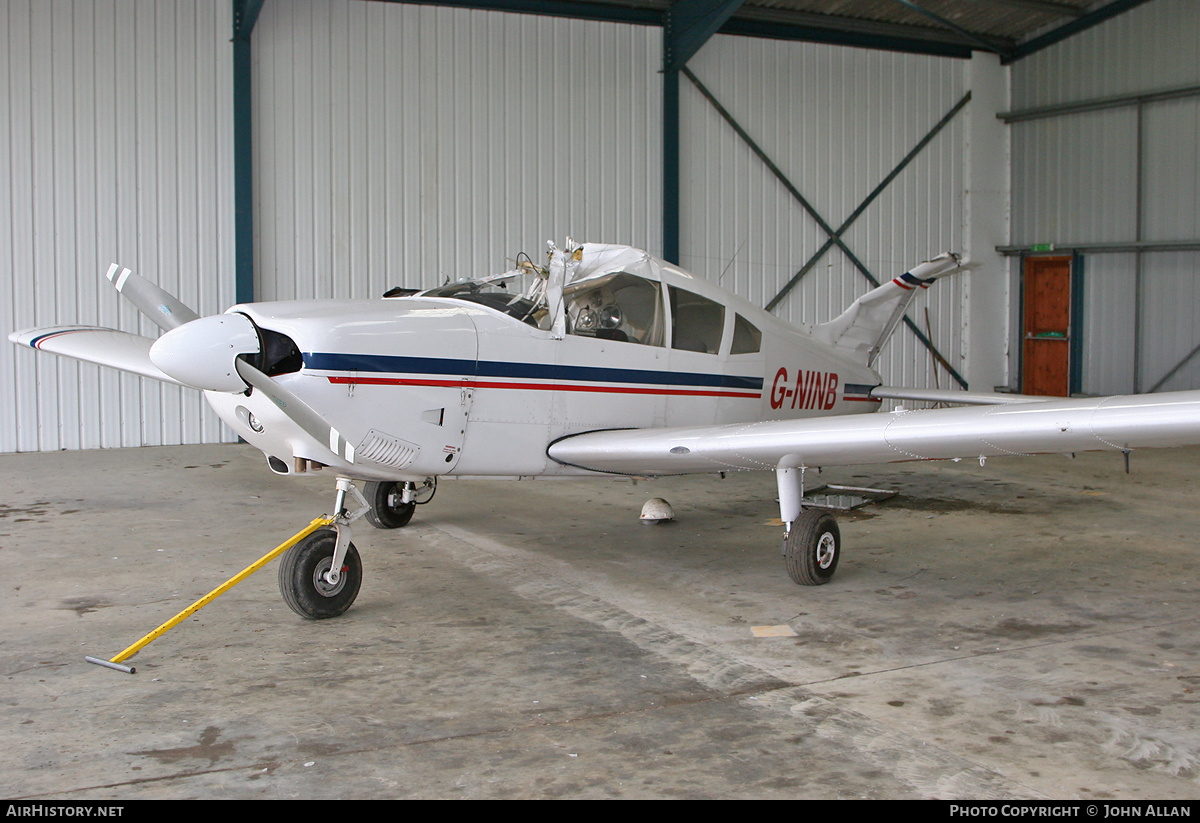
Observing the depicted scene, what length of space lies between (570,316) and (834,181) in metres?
10.7

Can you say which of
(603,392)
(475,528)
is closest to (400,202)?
(475,528)

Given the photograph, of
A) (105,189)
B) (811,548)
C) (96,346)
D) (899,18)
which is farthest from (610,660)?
(899,18)

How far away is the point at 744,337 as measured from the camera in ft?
23.5

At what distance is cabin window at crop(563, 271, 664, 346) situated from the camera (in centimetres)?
634

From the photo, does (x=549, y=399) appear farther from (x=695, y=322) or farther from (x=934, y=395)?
(x=934, y=395)

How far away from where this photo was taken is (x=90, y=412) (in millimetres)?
11859

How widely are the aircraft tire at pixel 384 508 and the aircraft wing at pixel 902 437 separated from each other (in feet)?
5.94

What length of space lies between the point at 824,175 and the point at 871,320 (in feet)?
24.9

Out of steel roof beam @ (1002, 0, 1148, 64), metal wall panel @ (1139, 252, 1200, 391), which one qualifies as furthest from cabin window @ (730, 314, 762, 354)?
steel roof beam @ (1002, 0, 1148, 64)

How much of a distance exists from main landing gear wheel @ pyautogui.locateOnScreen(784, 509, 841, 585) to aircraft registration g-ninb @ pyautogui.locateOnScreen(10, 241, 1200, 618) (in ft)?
0.04

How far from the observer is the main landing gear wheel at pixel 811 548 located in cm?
581

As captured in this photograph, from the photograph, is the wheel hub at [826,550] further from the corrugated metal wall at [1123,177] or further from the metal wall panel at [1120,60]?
the metal wall panel at [1120,60]

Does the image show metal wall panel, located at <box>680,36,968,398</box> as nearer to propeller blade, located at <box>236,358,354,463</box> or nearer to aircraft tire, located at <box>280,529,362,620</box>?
aircraft tire, located at <box>280,529,362,620</box>
